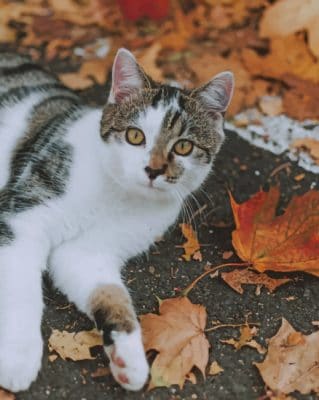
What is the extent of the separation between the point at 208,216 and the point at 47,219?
2.97 feet

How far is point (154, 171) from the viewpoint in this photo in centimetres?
249

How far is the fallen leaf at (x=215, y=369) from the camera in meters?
2.49

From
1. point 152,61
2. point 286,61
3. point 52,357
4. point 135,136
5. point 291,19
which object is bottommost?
point 52,357

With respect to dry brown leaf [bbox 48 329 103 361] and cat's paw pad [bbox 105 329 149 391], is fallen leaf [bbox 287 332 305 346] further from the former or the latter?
dry brown leaf [bbox 48 329 103 361]

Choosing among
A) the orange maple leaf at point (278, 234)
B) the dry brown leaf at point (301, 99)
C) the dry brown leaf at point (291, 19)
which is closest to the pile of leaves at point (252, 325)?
the orange maple leaf at point (278, 234)

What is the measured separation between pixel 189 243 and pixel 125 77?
85 cm

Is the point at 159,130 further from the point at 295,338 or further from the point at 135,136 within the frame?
the point at 295,338

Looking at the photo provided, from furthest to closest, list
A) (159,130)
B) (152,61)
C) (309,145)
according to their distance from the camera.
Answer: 1. (152,61)
2. (309,145)
3. (159,130)

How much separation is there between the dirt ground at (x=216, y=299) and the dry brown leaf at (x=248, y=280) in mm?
28

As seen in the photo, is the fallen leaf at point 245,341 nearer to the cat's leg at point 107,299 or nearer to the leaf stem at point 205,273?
the leaf stem at point 205,273

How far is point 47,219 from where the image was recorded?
2693 mm

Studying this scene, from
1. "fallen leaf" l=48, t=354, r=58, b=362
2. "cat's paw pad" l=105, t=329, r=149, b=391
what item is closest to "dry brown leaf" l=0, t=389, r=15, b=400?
"fallen leaf" l=48, t=354, r=58, b=362

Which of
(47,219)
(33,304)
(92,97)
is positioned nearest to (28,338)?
(33,304)

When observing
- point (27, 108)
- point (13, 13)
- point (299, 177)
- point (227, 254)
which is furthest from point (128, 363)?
point (13, 13)
